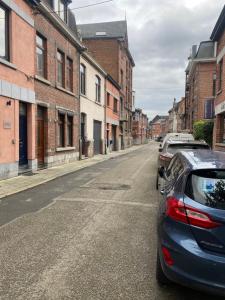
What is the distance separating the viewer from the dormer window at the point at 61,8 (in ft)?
55.6

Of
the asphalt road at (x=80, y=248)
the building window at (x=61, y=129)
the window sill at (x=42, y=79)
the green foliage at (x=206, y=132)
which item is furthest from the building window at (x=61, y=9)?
the green foliage at (x=206, y=132)

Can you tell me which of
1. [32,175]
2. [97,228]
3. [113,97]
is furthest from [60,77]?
[113,97]

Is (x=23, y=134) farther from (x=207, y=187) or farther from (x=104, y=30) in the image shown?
(x=104, y=30)

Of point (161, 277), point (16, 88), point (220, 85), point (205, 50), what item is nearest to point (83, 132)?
point (220, 85)

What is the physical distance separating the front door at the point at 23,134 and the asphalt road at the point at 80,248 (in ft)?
15.5

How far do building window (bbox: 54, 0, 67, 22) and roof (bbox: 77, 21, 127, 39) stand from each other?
2271cm

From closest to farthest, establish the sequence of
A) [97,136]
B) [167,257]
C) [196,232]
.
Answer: [196,232], [167,257], [97,136]

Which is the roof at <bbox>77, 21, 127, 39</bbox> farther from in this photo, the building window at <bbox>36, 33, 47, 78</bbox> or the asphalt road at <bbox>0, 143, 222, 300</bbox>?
the asphalt road at <bbox>0, 143, 222, 300</bbox>

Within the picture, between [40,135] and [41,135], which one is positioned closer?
[40,135]

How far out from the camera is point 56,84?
1658cm

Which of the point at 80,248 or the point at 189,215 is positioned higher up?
the point at 189,215

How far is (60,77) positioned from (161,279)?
15.8 m

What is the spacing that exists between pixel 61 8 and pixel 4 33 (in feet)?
23.9

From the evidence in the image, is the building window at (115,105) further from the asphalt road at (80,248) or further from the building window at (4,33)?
the asphalt road at (80,248)
